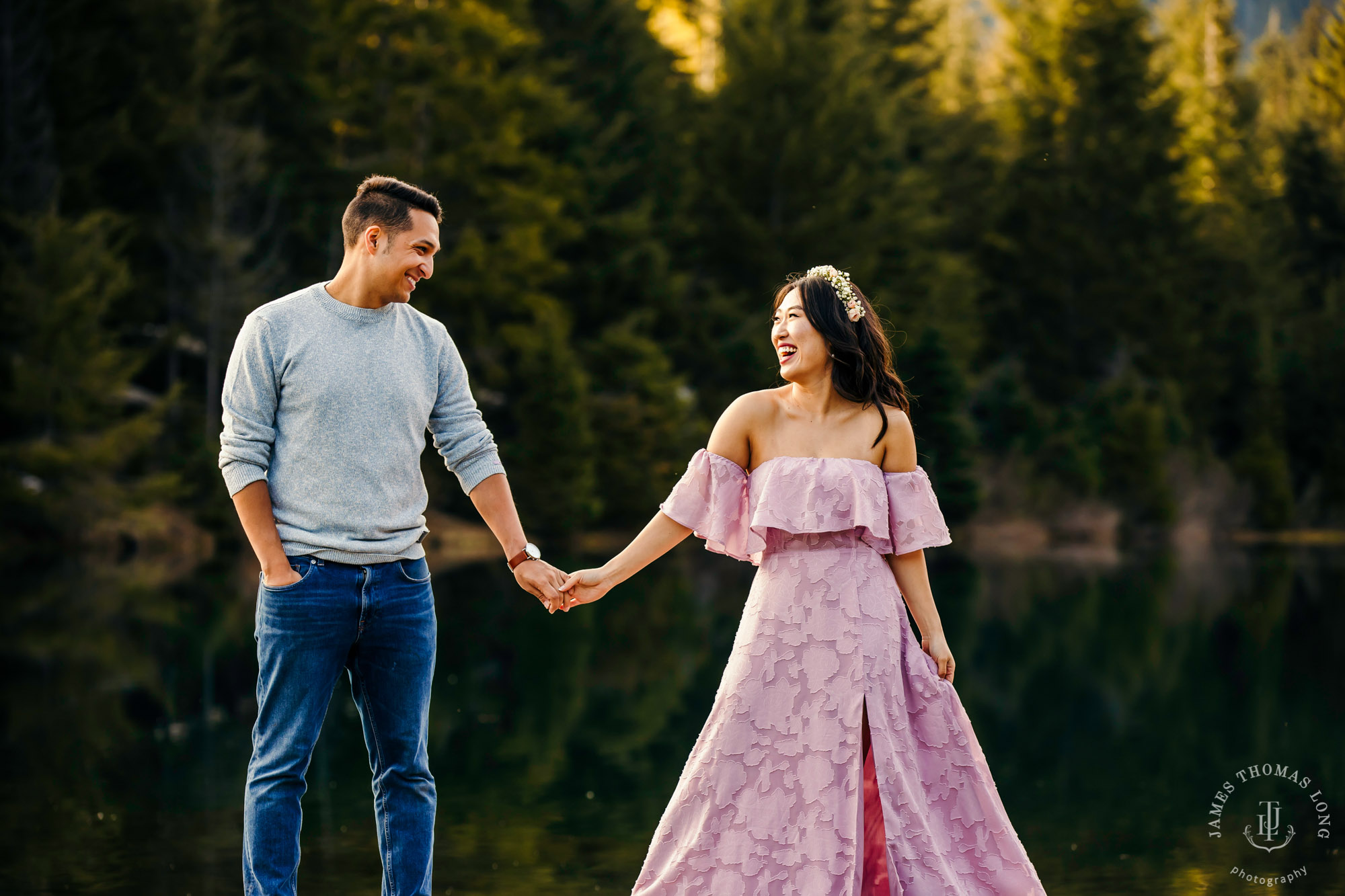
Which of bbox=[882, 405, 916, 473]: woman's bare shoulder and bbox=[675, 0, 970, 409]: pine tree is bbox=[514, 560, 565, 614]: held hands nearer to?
bbox=[882, 405, 916, 473]: woman's bare shoulder

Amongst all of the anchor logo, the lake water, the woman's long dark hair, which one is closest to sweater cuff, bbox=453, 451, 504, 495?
the woman's long dark hair

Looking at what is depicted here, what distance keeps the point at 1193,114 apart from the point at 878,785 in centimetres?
4890

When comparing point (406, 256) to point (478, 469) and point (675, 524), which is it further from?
point (675, 524)

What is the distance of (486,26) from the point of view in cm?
3056

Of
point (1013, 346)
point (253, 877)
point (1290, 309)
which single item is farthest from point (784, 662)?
point (1290, 309)

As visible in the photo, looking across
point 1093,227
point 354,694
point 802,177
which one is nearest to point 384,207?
point 354,694

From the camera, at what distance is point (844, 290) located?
4.70 m

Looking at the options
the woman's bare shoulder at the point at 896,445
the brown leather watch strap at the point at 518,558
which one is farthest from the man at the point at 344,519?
the woman's bare shoulder at the point at 896,445

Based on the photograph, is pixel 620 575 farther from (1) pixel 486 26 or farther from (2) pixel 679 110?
(2) pixel 679 110

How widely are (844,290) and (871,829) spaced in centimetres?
159

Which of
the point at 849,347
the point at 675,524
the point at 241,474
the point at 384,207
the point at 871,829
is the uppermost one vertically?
the point at 384,207

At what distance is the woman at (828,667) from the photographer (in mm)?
4309

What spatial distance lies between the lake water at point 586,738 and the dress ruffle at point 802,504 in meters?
1.58

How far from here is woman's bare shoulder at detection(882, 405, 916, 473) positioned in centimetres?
463
